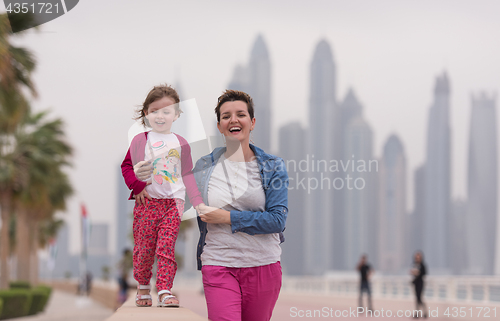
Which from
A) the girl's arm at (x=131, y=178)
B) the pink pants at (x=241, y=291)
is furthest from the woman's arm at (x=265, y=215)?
the girl's arm at (x=131, y=178)

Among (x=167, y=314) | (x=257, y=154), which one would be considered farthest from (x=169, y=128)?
(x=167, y=314)

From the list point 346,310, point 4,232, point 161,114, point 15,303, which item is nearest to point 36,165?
point 4,232

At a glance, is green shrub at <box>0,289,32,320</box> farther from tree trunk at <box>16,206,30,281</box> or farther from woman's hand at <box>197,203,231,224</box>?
woman's hand at <box>197,203,231,224</box>

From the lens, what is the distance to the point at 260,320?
343 centimetres

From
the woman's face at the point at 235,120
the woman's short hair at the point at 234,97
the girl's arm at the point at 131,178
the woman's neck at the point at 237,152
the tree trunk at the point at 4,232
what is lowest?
the tree trunk at the point at 4,232

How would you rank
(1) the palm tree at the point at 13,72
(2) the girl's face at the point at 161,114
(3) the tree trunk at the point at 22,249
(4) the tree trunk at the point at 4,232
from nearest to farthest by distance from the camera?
1. (2) the girl's face at the point at 161,114
2. (1) the palm tree at the point at 13,72
3. (4) the tree trunk at the point at 4,232
4. (3) the tree trunk at the point at 22,249

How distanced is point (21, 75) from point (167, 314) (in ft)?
41.6

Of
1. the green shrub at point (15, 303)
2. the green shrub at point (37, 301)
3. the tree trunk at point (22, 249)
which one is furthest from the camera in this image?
the tree trunk at point (22, 249)

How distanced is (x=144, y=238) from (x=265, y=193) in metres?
0.81

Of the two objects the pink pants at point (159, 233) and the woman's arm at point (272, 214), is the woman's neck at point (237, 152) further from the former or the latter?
the pink pants at point (159, 233)

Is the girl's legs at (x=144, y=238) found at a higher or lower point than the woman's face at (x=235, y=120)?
lower

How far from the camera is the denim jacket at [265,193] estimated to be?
3.27m

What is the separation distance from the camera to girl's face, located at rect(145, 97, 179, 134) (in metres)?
3.75

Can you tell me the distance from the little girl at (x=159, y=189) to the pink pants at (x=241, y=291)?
384 millimetres
